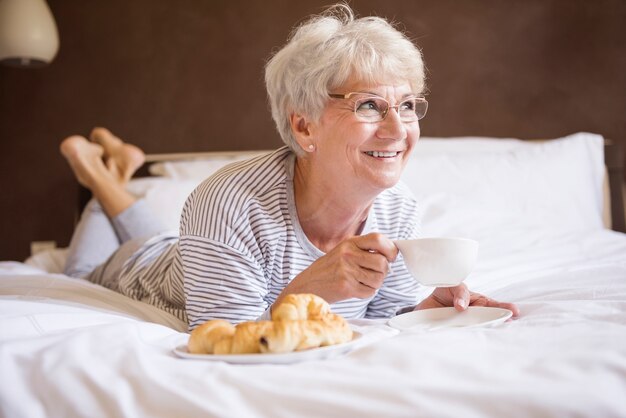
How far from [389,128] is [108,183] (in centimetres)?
136

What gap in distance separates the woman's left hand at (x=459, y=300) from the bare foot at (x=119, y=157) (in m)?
1.53

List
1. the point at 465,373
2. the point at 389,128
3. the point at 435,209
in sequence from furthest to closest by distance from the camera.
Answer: the point at 435,209
the point at 389,128
the point at 465,373

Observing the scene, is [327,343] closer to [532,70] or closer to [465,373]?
[465,373]

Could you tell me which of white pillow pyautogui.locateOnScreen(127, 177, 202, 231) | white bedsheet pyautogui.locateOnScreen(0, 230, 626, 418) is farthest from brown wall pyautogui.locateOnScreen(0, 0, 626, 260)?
white bedsheet pyautogui.locateOnScreen(0, 230, 626, 418)

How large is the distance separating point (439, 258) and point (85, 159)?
1793mm

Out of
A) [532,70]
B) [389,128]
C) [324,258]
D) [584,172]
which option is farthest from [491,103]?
[324,258]

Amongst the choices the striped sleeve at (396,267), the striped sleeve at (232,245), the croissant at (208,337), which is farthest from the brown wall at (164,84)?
the croissant at (208,337)

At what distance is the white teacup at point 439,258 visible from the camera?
1.06m

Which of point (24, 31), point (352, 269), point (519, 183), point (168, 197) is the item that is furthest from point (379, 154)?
point (24, 31)

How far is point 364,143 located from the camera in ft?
4.49

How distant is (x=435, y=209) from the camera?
2.31 metres

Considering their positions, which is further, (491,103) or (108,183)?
(491,103)

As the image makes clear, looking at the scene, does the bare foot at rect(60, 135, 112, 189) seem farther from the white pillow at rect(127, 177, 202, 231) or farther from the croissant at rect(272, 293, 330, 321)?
the croissant at rect(272, 293, 330, 321)

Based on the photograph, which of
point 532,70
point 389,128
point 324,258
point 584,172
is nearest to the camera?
point 324,258
